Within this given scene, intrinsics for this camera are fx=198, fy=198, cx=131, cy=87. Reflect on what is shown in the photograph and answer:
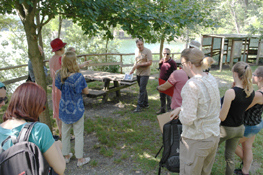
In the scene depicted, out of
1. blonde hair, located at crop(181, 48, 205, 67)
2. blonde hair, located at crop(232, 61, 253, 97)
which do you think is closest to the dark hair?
blonde hair, located at crop(181, 48, 205, 67)

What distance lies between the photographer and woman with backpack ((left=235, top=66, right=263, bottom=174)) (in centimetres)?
246

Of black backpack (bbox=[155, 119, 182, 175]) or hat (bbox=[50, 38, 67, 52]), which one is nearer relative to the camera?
black backpack (bbox=[155, 119, 182, 175])

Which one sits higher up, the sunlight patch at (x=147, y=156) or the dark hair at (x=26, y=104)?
the dark hair at (x=26, y=104)

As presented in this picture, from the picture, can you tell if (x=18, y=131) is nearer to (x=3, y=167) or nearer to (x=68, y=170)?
(x=3, y=167)

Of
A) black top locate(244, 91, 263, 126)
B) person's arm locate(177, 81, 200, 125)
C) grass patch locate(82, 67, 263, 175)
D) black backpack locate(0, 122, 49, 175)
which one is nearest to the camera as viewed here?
black backpack locate(0, 122, 49, 175)

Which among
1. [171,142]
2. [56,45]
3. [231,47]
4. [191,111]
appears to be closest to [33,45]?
[56,45]

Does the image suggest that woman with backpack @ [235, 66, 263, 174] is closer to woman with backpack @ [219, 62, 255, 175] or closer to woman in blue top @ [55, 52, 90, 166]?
woman with backpack @ [219, 62, 255, 175]

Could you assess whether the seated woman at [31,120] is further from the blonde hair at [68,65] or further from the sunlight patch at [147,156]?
the sunlight patch at [147,156]

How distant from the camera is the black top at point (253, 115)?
2.57 meters

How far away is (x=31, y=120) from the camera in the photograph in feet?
4.56

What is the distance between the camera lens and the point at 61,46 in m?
3.51

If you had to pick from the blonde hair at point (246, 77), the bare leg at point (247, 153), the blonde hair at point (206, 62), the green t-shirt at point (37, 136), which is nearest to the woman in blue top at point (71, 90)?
the green t-shirt at point (37, 136)

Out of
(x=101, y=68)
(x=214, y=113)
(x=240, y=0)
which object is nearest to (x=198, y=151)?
(x=214, y=113)

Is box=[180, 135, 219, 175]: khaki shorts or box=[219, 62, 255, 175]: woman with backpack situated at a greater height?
box=[219, 62, 255, 175]: woman with backpack
